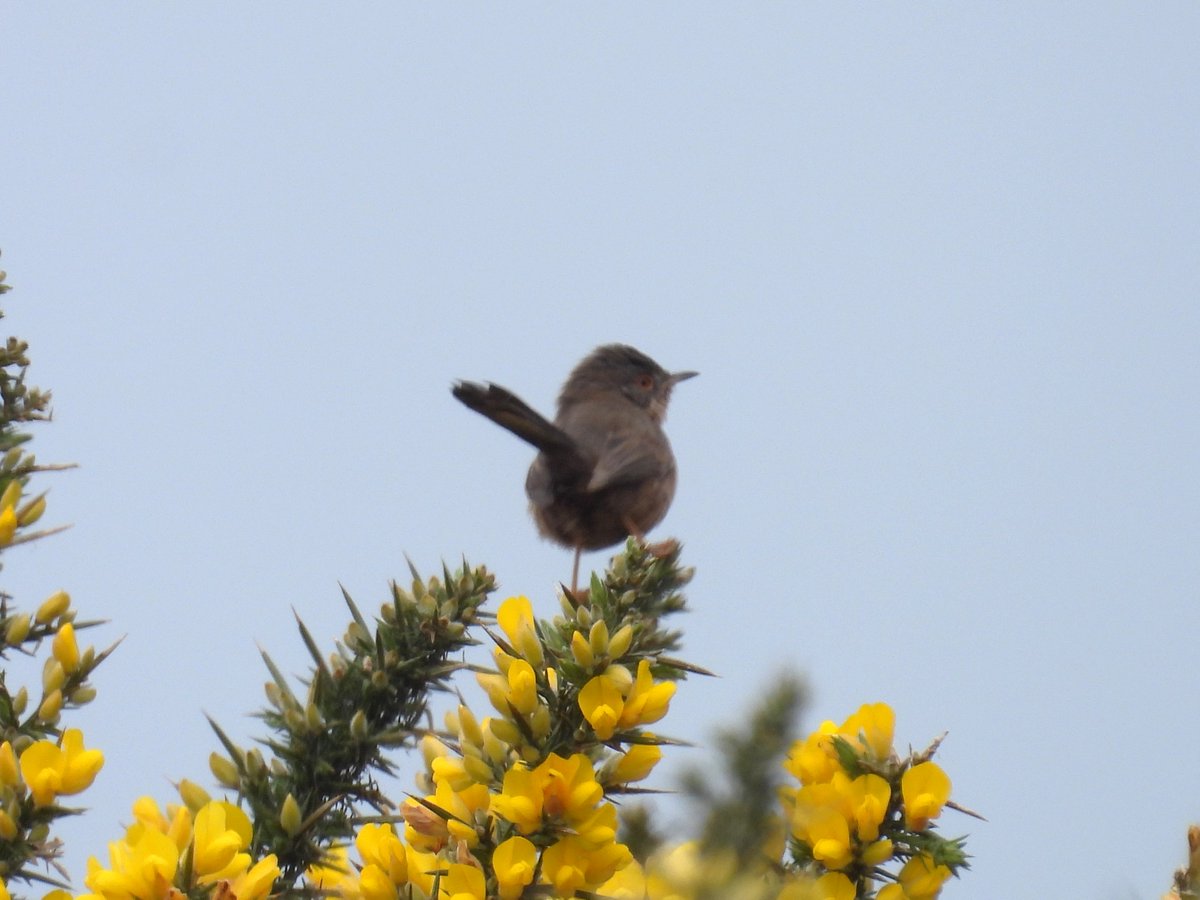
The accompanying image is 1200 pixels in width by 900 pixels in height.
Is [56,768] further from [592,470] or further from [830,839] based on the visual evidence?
[592,470]

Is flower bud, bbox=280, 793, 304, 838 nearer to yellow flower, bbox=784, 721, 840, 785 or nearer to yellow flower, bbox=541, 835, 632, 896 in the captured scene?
yellow flower, bbox=541, 835, 632, 896

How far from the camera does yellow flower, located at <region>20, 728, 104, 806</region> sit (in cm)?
205

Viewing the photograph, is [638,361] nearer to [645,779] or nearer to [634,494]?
[634,494]

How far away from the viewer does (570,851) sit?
6.59ft

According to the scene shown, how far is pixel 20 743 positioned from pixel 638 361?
7409 millimetres

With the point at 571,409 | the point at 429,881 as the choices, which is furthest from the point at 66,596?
the point at 571,409

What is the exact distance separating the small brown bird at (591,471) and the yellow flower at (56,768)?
4.57 m

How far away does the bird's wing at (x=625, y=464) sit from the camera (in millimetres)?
7398

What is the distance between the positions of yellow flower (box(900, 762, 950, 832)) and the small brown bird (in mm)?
4586

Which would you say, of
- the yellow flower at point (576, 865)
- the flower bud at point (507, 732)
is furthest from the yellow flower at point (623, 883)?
the flower bud at point (507, 732)

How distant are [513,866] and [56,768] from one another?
676 mm

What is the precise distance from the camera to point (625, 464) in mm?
7582

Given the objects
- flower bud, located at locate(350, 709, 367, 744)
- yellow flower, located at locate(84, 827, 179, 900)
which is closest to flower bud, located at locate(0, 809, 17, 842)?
yellow flower, located at locate(84, 827, 179, 900)

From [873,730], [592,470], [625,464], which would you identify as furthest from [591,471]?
[873,730]
